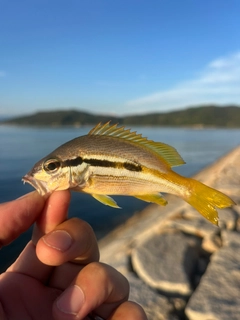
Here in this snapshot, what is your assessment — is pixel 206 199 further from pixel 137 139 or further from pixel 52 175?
pixel 52 175

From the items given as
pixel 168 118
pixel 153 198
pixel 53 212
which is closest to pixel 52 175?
pixel 53 212

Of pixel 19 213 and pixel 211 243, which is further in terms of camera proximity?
pixel 211 243

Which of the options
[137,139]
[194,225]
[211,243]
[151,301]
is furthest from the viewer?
[194,225]

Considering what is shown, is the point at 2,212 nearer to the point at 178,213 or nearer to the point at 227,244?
the point at 227,244

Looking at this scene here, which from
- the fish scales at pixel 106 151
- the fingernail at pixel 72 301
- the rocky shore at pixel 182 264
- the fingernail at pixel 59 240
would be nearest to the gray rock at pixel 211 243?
the rocky shore at pixel 182 264

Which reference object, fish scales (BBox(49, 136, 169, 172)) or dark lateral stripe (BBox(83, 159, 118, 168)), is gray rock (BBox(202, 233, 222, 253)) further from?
dark lateral stripe (BBox(83, 159, 118, 168))

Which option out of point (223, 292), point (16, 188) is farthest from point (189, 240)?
point (16, 188)
